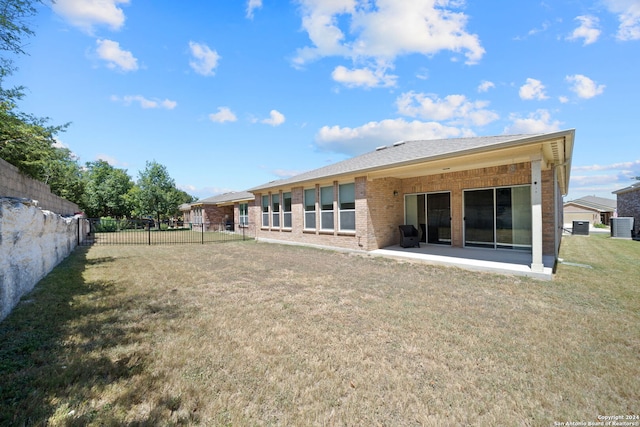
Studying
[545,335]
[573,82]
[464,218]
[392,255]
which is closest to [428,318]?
[545,335]

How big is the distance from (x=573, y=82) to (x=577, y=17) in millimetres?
2796

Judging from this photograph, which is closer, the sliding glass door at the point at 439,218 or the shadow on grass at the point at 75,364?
the shadow on grass at the point at 75,364

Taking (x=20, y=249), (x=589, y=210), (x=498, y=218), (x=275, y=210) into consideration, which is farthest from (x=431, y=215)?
(x=589, y=210)

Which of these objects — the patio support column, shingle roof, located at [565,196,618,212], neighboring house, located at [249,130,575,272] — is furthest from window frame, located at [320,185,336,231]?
shingle roof, located at [565,196,618,212]

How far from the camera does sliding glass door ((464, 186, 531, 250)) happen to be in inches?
353

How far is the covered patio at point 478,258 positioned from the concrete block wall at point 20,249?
28.4 feet

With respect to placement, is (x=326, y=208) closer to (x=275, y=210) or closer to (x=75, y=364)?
(x=275, y=210)

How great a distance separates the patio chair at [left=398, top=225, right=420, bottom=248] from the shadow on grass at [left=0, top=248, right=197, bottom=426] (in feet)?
27.4

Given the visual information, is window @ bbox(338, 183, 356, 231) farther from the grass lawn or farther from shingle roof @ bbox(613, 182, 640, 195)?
shingle roof @ bbox(613, 182, 640, 195)

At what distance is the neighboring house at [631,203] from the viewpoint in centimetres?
1822

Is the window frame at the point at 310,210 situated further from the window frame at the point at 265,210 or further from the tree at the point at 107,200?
Result: the tree at the point at 107,200

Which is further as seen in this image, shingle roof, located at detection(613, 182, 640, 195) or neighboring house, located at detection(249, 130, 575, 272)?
shingle roof, located at detection(613, 182, 640, 195)

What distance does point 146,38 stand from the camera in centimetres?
864

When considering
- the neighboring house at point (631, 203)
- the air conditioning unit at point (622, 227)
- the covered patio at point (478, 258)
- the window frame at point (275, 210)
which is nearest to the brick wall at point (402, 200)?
the covered patio at point (478, 258)
